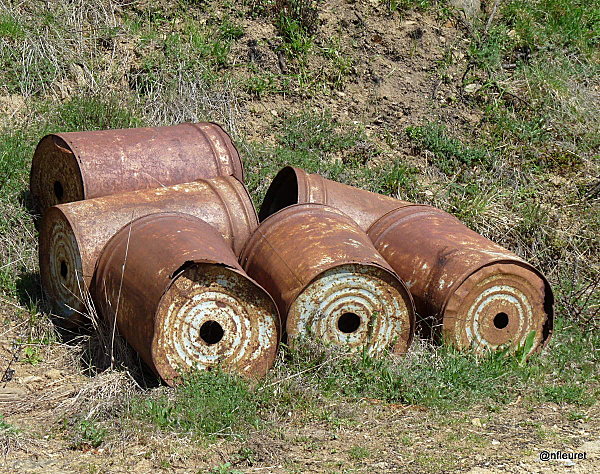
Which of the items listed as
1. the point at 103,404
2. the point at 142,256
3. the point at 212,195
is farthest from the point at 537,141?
the point at 103,404

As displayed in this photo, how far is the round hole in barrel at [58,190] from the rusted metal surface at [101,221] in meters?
0.61

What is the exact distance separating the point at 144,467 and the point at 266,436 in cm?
66

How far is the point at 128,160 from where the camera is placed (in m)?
5.85

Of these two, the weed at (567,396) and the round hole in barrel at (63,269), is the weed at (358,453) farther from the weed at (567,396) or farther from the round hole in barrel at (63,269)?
the round hole in barrel at (63,269)

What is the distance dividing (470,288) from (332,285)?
3.04 ft

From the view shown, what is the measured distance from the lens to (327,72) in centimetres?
853

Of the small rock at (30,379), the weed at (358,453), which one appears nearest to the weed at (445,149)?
the weed at (358,453)

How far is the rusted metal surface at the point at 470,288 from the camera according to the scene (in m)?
5.27

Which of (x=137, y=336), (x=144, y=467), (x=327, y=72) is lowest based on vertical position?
(x=144, y=467)

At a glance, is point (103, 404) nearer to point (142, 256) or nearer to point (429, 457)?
point (142, 256)

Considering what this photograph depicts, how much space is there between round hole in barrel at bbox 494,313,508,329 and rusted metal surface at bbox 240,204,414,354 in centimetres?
63

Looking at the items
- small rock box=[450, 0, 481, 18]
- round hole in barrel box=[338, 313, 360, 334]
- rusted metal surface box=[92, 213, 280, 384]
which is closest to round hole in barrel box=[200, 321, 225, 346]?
rusted metal surface box=[92, 213, 280, 384]

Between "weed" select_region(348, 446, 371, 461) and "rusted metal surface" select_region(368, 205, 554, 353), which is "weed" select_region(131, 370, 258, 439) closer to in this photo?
"weed" select_region(348, 446, 371, 461)

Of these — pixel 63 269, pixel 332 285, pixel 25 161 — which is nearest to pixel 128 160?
pixel 63 269
